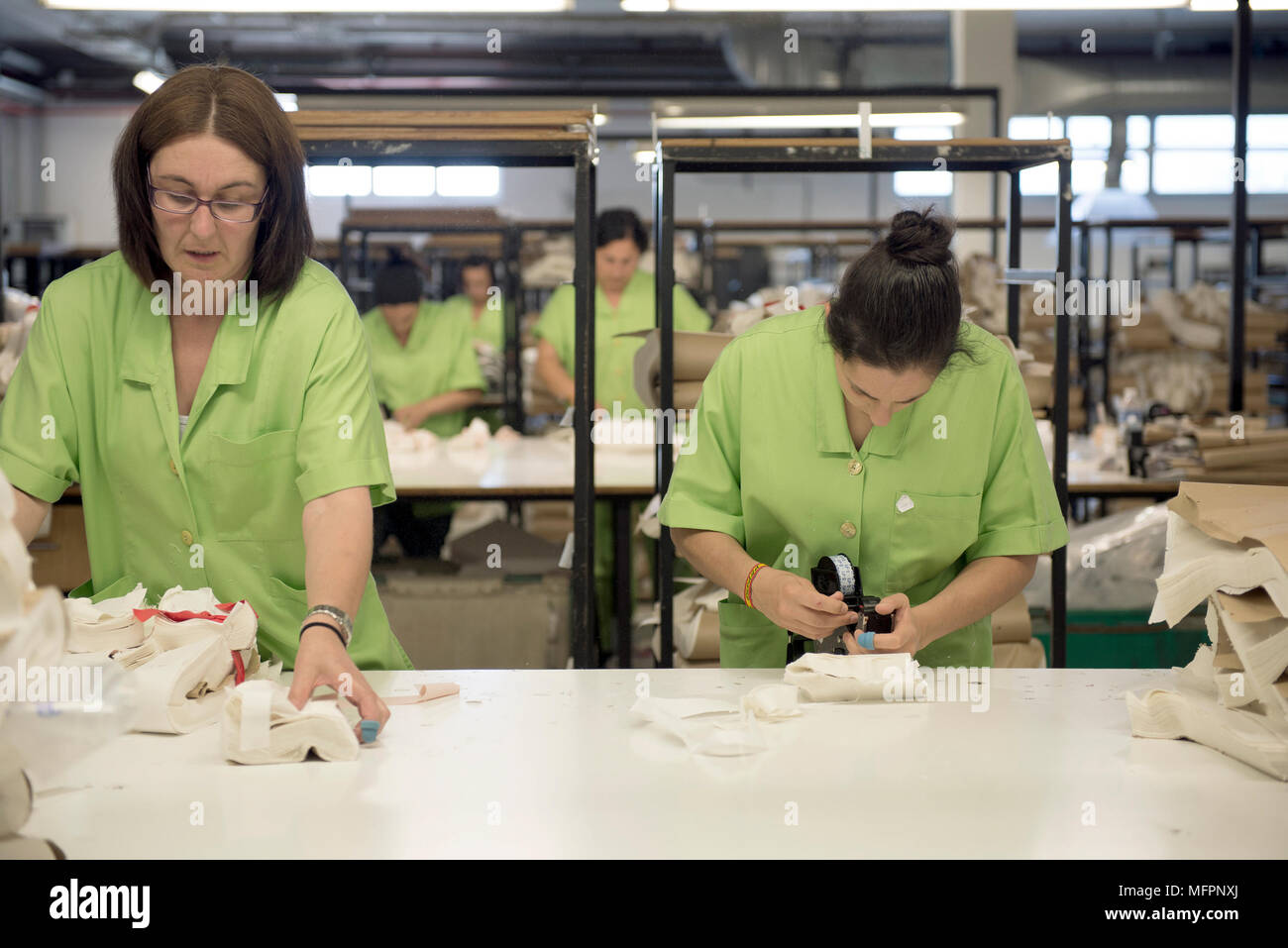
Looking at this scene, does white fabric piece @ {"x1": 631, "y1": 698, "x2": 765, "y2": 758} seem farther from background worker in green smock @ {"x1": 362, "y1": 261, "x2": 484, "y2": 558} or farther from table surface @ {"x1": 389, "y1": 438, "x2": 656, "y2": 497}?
background worker in green smock @ {"x1": 362, "y1": 261, "x2": 484, "y2": 558}

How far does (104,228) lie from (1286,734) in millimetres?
17310

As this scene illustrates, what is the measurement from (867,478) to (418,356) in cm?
405

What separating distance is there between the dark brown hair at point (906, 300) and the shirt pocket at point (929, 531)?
26 centimetres

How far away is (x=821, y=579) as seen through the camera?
68.4 inches

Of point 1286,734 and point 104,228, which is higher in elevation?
point 104,228

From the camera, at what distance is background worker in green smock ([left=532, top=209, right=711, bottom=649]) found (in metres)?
5.12

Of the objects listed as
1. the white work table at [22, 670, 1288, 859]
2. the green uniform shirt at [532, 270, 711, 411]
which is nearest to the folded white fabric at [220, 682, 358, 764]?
the white work table at [22, 670, 1288, 859]

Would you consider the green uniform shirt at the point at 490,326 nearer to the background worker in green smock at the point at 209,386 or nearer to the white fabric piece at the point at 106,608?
the background worker in green smock at the point at 209,386

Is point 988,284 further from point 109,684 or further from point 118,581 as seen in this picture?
point 109,684

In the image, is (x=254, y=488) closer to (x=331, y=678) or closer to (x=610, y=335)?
(x=331, y=678)

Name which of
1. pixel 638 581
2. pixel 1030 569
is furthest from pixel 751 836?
pixel 638 581

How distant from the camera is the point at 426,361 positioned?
567cm

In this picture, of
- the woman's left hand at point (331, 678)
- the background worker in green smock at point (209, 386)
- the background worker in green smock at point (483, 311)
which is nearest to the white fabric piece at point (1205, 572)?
the woman's left hand at point (331, 678)

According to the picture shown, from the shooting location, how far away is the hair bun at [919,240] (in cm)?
172
